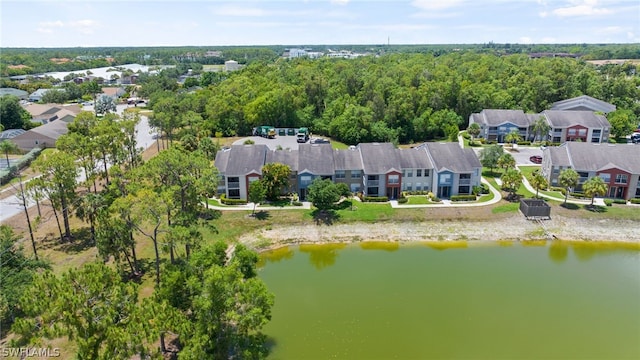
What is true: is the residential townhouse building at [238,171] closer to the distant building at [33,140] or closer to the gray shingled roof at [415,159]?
the gray shingled roof at [415,159]

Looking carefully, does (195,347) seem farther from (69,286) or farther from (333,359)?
(333,359)

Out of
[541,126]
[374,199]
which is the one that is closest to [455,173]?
[374,199]

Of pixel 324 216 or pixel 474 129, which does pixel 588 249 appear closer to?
pixel 324 216

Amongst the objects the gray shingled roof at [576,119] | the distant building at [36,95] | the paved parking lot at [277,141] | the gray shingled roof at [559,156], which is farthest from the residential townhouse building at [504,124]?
the distant building at [36,95]

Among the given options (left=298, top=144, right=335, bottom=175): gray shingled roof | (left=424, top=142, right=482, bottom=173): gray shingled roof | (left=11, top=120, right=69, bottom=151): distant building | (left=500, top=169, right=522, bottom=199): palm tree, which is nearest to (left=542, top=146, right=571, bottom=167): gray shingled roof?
(left=500, top=169, right=522, bottom=199): palm tree

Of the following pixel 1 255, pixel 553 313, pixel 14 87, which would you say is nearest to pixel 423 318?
pixel 553 313

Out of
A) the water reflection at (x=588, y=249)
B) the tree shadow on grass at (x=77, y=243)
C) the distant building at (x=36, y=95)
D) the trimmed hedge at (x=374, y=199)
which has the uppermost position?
the distant building at (x=36, y=95)
